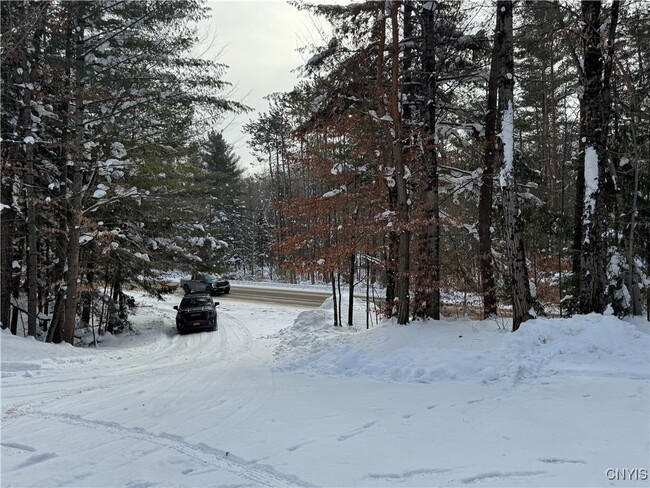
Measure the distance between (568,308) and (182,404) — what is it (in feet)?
31.1

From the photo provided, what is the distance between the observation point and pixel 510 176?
802cm

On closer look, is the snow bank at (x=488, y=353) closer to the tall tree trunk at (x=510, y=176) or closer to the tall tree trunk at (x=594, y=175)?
the tall tree trunk at (x=510, y=176)

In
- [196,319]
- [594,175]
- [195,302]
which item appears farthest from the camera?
[195,302]

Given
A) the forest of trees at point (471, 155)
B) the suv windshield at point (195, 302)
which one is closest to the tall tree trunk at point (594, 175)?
the forest of trees at point (471, 155)

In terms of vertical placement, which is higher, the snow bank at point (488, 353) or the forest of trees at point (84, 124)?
the forest of trees at point (84, 124)

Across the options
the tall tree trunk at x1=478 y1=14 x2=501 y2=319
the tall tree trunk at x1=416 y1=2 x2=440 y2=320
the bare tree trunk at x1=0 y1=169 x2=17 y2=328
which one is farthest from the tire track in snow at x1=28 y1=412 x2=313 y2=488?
the bare tree trunk at x1=0 y1=169 x2=17 y2=328

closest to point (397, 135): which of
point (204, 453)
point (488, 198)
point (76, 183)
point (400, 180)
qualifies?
point (400, 180)

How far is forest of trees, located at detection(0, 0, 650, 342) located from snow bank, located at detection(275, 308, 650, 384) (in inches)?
34.0

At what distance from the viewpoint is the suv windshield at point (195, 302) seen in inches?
672

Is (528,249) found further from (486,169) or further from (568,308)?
(486,169)

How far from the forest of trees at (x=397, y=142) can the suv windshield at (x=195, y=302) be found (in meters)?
3.51

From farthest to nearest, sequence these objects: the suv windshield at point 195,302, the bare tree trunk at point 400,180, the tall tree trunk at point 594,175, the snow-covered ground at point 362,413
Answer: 1. the suv windshield at point 195,302
2. the bare tree trunk at point 400,180
3. the tall tree trunk at point 594,175
4. the snow-covered ground at point 362,413

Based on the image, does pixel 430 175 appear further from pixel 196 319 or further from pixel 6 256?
pixel 6 256

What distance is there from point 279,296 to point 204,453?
22281 millimetres
